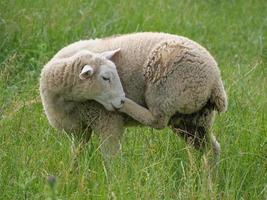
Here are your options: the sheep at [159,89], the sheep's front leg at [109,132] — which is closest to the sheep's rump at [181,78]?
the sheep at [159,89]

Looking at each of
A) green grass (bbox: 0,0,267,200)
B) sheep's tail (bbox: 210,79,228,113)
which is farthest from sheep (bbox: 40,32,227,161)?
green grass (bbox: 0,0,267,200)

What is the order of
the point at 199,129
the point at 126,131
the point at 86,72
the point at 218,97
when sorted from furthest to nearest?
1. the point at 126,131
2. the point at 199,129
3. the point at 218,97
4. the point at 86,72

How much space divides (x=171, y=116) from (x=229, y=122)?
913mm

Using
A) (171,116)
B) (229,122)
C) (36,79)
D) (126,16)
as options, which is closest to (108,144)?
(171,116)

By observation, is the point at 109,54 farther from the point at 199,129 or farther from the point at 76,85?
the point at 199,129

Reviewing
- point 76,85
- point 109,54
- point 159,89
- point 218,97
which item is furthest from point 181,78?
point 76,85

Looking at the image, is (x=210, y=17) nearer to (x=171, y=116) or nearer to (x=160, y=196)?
(x=171, y=116)

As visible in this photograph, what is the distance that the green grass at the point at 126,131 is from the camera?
171 inches

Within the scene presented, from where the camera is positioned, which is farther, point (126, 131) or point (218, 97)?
point (126, 131)

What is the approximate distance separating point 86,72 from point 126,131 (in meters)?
1.03

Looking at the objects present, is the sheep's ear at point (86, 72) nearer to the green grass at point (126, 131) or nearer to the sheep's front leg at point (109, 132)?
the sheep's front leg at point (109, 132)

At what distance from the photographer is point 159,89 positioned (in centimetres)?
478

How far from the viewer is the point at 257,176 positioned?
4859mm

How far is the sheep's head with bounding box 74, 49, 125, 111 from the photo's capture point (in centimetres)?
473
